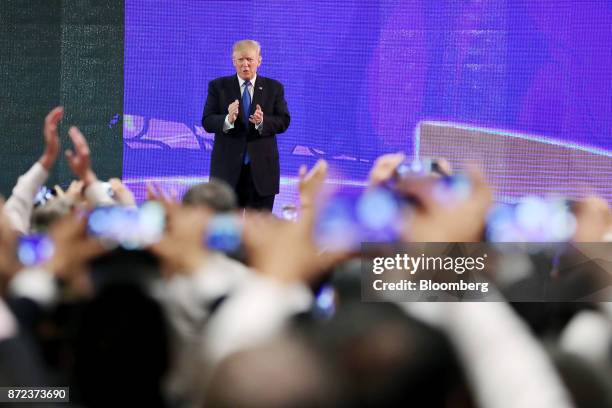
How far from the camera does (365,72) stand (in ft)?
16.6

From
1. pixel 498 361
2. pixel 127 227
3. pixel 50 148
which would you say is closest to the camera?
pixel 498 361

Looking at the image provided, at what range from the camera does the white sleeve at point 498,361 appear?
1.01 meters

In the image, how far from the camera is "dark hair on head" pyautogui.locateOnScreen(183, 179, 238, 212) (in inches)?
55.3

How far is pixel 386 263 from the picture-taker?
3.84ft

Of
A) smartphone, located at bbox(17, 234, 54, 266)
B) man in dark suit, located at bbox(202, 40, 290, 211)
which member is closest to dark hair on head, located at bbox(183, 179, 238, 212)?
smartphone, located at bbox(17, 234, 54, 266)

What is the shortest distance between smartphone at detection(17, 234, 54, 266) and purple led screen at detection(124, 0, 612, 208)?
12.0ft

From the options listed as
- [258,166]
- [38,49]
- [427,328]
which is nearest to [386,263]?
[427,328]

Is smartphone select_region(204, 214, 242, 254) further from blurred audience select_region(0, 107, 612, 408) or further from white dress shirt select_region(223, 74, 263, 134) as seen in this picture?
white dress shirt select_region(223, 74, 263, 134)

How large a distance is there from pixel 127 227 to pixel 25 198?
1.26ft

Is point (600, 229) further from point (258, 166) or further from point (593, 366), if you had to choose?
point (258, 166)

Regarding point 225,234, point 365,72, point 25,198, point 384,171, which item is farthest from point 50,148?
point 365,72

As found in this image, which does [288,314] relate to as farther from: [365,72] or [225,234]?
[365,72]

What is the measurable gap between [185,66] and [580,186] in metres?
2.38

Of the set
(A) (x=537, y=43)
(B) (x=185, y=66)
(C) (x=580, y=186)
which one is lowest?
(C) (x=580, y=186)
